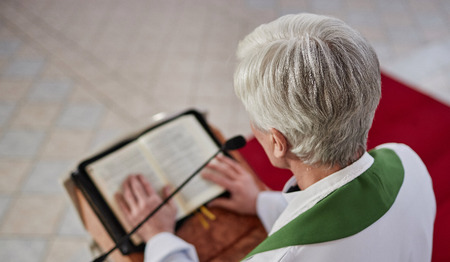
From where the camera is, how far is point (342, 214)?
32.1 inches

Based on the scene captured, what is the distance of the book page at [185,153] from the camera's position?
123cm

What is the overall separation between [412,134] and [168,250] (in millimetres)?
1324

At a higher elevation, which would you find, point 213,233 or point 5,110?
point 5,110

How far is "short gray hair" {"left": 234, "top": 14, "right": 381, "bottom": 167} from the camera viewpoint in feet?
2.45

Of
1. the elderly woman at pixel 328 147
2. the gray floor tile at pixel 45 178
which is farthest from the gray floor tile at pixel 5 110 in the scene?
the elderly woman at pixel 328 147

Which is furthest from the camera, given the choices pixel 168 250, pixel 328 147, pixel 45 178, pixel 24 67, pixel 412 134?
pixel 24 67

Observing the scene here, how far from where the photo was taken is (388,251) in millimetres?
844

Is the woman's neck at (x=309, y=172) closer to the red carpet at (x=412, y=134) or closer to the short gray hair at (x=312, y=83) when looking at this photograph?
the short gray hair at (x=312, y=83)

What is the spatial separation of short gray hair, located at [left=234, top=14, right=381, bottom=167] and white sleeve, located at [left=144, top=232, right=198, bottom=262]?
454 millimetres

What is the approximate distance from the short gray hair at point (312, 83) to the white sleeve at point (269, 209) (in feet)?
1.25

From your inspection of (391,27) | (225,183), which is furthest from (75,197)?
(391,27)

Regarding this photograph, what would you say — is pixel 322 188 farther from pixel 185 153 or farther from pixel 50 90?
pixel 50 90

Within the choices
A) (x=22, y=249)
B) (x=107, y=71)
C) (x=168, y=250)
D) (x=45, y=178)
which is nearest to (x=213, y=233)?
(x=168, y=250)

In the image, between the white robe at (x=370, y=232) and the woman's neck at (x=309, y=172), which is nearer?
the white robe at (x=370, y=232)
